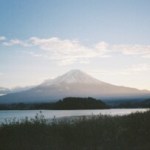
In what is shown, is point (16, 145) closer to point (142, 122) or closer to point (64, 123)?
point (64, 123)

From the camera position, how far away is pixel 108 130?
14.7m

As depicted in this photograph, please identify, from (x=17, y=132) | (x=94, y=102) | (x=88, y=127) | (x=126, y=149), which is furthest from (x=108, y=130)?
(x=94, y=102)

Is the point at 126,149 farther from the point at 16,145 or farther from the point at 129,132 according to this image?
the point at 16,145

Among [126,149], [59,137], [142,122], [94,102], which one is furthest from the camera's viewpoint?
[94,102]

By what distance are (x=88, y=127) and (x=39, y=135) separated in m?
1.88

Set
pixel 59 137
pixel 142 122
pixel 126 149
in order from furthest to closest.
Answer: pixel 142 122 < pixel 59 137 < pixel 126 149

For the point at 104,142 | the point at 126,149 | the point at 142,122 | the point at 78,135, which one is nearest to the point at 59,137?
the point at 78,135

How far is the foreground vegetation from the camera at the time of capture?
13.1m

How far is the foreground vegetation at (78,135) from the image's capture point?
1309 cm

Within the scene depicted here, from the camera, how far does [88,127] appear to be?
14758 mm

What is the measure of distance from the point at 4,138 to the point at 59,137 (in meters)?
1.96

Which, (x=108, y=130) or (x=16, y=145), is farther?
(x=108, y=130)

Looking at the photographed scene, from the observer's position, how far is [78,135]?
1424cm

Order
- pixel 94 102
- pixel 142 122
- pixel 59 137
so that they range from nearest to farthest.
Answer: pixel 59 137 < pixel 142 122 < pixel 94 102
